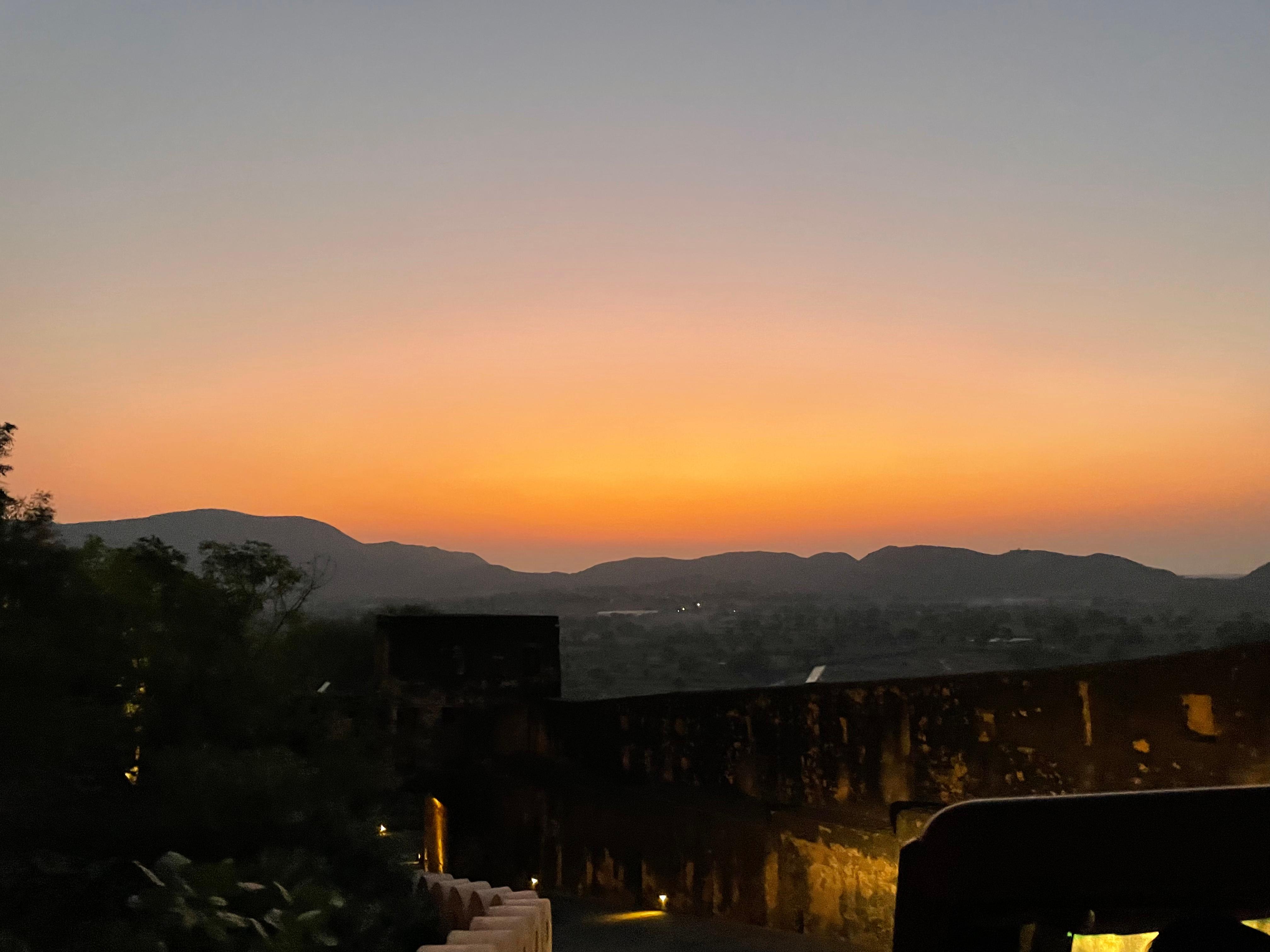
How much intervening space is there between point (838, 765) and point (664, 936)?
305 centimetres

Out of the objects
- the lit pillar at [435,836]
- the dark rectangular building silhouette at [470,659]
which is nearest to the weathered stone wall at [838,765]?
the dark rectangular building silhouette at [470,659]

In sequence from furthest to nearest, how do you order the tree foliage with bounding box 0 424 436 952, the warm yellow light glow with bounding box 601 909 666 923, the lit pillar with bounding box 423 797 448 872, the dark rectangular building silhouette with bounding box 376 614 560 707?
1. the lit pillar with bounding box 423 797 448 872
2. the dark rectangular building silhouette with bounding box 376 614 560 707
3. the warm yellow light glow with bounding box 601 909 666 923
4. the tree foliage with bounding box 0 424 436 952

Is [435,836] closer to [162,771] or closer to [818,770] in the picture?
[162,771]

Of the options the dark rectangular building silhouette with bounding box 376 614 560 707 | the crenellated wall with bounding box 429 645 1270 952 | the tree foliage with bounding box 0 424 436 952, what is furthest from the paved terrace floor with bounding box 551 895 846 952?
the dark rectangular building silhouette with bounding box 376 614 560 707

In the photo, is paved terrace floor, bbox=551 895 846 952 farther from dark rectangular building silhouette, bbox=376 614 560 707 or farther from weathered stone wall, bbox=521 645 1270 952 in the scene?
dark rectangular building silhouette, bbox=376 614 560 707

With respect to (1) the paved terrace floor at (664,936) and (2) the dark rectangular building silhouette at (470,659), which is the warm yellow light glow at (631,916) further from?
(2) the dark rectangular building silhouette at (470,659)

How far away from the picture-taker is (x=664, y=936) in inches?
433

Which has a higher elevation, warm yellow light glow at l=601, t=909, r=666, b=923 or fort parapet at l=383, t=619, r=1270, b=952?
fort parapet at l=383, t=619, r=1270, b=952

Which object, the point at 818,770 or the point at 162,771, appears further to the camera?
the point at 162,771

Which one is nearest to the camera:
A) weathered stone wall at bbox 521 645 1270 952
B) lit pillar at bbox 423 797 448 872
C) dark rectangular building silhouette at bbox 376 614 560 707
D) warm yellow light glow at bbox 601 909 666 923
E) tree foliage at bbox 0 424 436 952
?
tree foliage at bbox 0 424 436 952

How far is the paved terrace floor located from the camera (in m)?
9.83

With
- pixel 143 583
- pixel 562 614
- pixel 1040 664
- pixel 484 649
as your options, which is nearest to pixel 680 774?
pixel 484 649

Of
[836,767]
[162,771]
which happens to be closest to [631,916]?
[836,767]

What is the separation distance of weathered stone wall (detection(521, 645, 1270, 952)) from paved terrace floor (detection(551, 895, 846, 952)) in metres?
0.18
